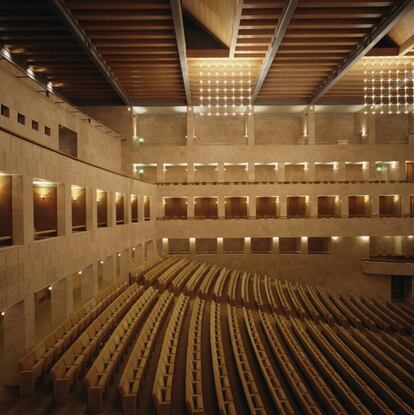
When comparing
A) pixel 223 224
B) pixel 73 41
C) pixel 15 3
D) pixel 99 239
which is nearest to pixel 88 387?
pixel 99 239

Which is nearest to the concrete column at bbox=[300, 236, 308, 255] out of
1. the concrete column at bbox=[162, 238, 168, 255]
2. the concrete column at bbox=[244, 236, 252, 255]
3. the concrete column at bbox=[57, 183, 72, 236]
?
the concrete column at bbox=[244, 236, 252, 255]

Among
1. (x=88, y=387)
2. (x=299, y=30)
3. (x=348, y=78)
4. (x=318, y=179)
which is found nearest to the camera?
(x=88, y=387)

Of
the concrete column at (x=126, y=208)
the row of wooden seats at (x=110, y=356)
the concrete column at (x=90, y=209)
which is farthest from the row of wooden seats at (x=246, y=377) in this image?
the concrete column at (x=126, y=208)

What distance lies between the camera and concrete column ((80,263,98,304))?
852cm

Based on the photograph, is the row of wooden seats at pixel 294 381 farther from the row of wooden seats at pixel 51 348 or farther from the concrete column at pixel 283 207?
the concrete column at pixel 283 207

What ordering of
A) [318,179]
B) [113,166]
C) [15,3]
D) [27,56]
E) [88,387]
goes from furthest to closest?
[318,179], [113,166], [27,56], [15,3], [88,387]

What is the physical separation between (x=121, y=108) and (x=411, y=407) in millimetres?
14445

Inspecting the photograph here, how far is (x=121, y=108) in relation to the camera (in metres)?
16.3

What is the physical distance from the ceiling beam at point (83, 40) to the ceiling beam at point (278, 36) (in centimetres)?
485

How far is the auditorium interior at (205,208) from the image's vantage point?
4.98m

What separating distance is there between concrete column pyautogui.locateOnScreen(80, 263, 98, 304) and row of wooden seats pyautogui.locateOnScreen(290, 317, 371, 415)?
14.4 feet

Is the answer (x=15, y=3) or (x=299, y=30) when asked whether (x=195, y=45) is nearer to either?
(x=299, y=30)

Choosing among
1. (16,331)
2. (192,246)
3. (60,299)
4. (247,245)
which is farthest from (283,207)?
(16,331)

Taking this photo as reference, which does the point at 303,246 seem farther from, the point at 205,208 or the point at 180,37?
the point at 180,37
